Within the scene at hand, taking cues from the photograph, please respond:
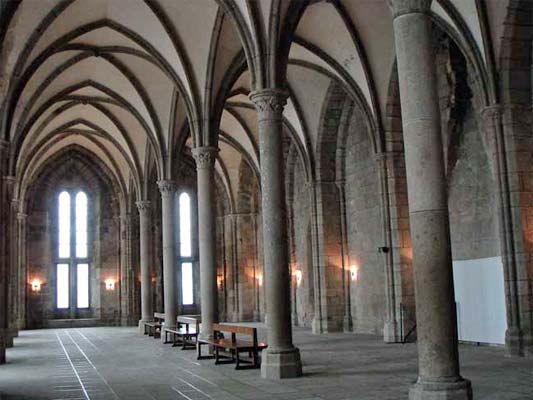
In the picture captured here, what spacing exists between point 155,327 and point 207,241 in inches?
322

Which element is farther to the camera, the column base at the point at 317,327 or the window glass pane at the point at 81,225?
the window glass pane at the point at 81,225

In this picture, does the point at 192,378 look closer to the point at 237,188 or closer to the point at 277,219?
the point at 277,219

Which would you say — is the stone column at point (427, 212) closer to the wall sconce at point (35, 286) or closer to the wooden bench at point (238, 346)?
the wooden bench at point (238, 346)

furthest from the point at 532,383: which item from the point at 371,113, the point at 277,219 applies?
the point at 371,113

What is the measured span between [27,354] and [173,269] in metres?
5.81

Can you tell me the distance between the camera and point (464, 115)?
60.1ft

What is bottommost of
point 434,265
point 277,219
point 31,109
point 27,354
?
point 27,354

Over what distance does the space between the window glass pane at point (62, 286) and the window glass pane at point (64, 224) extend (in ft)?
2.41

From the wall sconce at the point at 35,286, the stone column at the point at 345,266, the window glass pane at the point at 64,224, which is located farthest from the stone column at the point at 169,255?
the window glass pane at the point at 64,224

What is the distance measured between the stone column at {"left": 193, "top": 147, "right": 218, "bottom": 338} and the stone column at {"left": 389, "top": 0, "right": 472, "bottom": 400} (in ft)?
32.4

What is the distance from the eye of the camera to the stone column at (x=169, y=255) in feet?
Answer: 74.4

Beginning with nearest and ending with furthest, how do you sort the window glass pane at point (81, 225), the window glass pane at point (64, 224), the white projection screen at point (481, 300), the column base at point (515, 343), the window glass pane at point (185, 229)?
the column base at point (515, 343) → the white projection screen at point (481, 300) → the window glass pane at point (64, 224) → the window glass pane at point (81, 225) → the window glass pane at point (185, 229)

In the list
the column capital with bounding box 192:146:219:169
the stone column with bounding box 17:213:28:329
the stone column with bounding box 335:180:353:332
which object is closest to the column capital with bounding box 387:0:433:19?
the column capital with bounding box 192:146:219:169

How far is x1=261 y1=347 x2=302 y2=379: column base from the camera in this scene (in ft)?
40.5
